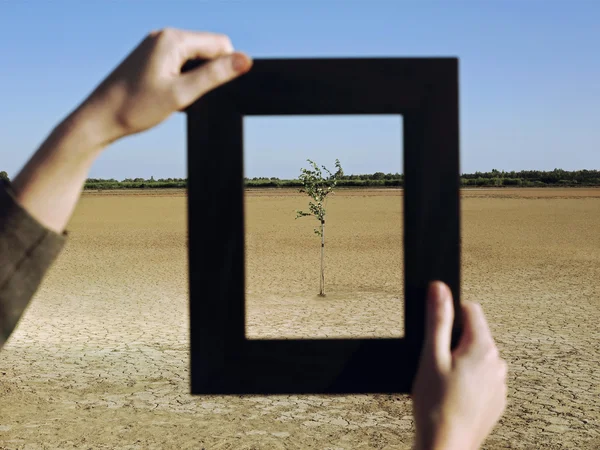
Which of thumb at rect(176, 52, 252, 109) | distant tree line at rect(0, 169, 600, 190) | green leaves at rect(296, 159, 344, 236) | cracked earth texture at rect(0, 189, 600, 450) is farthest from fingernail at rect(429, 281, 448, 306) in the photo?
distant tree line at rect(0, 169, 600, 190)

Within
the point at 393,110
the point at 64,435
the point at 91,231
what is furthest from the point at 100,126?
the point at 91,231

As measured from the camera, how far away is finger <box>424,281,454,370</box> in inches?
29.4

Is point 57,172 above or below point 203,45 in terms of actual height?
below

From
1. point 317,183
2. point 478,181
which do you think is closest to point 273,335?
point 317,183

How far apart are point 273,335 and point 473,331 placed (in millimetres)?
7930

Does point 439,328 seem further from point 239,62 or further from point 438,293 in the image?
point 239,62

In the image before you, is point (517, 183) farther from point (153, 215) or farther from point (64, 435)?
point (64, 435)

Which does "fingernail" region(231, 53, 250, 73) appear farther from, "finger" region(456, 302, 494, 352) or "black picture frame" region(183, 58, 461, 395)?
"finger" region(456, 302, 494, 352)

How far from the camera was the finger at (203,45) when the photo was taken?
734 millimetres

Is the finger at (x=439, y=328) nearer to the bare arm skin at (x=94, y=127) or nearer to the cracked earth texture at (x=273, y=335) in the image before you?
the bare arm skin at (x=94, y=127)

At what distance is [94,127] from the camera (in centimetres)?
68

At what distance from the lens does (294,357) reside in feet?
2.75

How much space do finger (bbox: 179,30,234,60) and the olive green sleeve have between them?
0.82 feet

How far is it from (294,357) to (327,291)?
12130 mm
